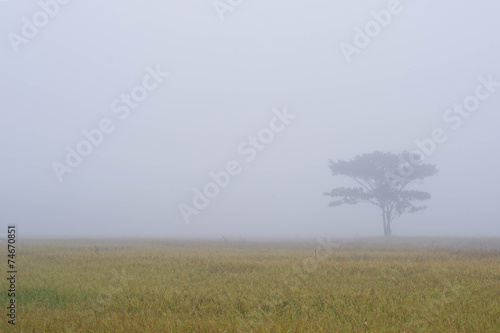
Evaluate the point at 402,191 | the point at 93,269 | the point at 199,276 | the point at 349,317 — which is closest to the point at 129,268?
the point at 93,269

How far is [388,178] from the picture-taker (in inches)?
1756

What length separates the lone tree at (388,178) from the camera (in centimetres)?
4397

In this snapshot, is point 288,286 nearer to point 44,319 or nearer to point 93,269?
point 44,319

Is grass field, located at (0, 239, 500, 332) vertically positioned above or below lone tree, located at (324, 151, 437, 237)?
below

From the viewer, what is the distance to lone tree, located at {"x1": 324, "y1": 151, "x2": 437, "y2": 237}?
4397 centimetres

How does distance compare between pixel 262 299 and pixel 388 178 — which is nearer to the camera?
pixel 262 299

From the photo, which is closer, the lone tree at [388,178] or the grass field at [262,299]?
the grass field at [262,299]

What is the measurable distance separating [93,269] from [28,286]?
10.8 feet

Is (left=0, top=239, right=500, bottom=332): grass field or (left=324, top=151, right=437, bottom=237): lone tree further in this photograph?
(left=324, top=151, right=437, bottom=237): lone tree

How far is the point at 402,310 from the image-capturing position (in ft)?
22.9

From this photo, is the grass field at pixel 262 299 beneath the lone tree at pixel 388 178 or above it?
beneath

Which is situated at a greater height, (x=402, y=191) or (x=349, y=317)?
(x=402, y=191)

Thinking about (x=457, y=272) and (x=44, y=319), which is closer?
(x=44, y=319)

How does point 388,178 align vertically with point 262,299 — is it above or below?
above
